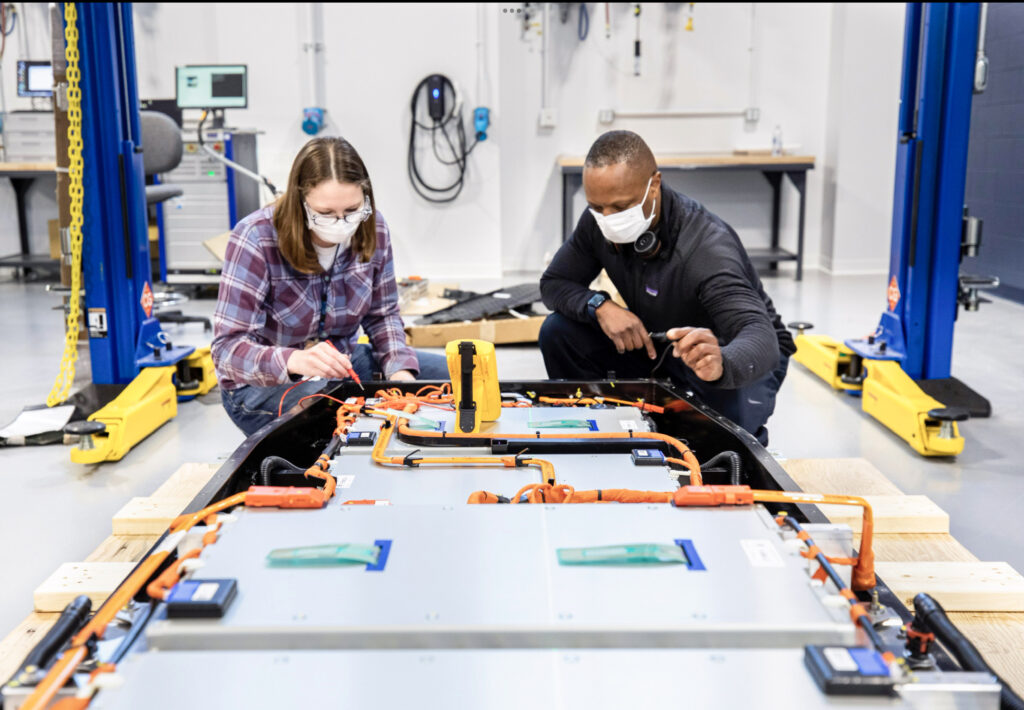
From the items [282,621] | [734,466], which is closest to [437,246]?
[734,466]

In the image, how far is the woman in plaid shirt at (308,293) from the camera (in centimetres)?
193

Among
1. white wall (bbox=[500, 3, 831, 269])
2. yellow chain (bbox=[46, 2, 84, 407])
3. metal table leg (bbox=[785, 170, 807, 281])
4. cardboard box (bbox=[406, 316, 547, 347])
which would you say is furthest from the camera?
white wall (bbox=[500, 3, 831, 269])

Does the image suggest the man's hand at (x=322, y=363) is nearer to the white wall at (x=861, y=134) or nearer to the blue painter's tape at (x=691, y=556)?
the blue painter's tape at (x=691, y=556)

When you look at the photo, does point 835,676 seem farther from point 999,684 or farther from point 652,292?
point 652,292

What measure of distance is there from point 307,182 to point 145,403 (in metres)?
1.44

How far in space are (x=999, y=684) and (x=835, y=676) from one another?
17 cm

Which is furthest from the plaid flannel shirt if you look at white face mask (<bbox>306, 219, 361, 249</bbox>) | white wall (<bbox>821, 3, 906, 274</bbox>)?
white wall (<bbox>821, 3, 906, 274</bbox>)

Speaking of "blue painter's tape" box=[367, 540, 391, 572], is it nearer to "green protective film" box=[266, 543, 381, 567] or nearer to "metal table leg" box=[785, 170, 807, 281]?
"green protective film" box=[266, 543, 381, 567]

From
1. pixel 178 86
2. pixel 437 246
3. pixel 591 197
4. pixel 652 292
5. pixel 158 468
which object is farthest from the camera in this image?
pixel 437 246

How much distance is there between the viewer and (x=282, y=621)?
36.0 inches

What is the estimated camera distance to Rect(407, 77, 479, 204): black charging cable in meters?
6.05

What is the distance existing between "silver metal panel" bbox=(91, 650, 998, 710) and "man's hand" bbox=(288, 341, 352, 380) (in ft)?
3.01

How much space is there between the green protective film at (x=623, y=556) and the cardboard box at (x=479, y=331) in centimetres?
299

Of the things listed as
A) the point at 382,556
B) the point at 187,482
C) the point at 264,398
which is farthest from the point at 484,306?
the point at 382,556
